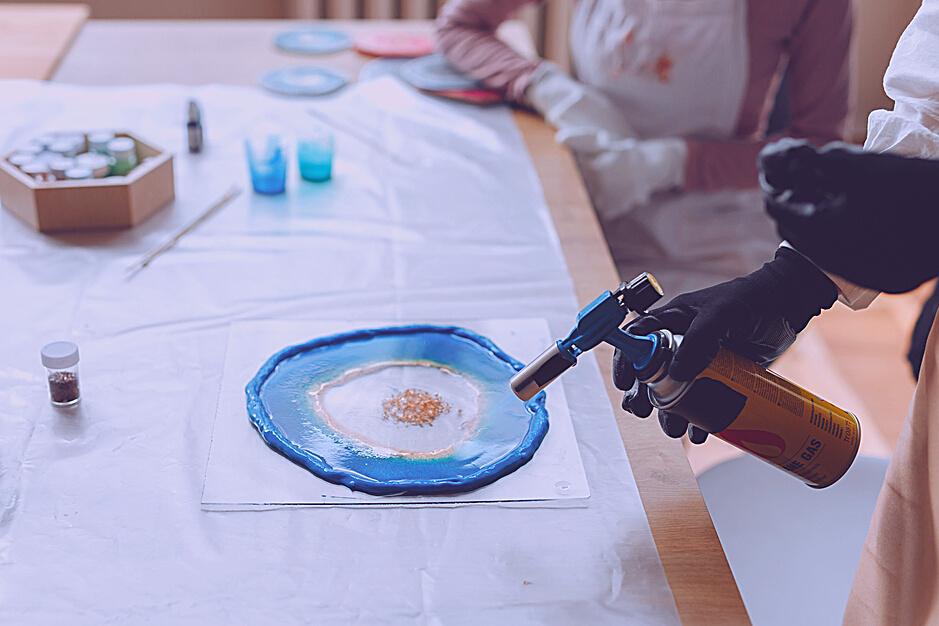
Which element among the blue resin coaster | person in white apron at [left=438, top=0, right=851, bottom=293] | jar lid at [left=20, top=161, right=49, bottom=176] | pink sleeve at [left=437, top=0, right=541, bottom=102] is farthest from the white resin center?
pink sleeve at [left=437, top=0, right=541, bottom=102]

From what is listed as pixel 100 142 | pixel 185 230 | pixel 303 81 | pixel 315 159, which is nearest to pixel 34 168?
pixel 100 142

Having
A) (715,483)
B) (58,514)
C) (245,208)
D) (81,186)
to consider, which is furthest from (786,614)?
(81,186)

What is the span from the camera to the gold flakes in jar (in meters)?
0.81

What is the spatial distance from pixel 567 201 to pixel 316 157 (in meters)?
0.40

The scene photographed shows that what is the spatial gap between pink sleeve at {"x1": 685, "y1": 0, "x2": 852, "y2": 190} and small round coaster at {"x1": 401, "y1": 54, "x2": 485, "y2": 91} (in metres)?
0.47

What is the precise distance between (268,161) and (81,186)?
262 mm

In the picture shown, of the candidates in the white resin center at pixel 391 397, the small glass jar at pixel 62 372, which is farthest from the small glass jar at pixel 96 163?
the white resin center at pixel 391 397

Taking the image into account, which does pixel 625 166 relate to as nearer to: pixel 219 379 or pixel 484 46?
pixel 484 46

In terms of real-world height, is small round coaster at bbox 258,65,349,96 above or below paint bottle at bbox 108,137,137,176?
below

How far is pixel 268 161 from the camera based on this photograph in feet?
4.02

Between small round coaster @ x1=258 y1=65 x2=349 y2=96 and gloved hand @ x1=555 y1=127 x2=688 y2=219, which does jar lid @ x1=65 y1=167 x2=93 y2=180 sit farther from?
gloved hand @ x1=555 y1=127 x2=688 y2=219

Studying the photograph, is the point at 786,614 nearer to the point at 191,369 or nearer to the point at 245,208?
the point at 191,369

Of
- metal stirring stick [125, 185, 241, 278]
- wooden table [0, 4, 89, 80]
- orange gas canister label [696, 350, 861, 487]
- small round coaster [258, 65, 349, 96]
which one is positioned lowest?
metal stirring stick [125, 185, 241, 278]

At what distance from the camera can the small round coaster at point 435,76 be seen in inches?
63.2
